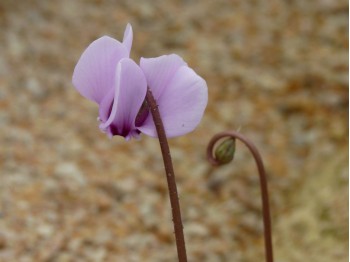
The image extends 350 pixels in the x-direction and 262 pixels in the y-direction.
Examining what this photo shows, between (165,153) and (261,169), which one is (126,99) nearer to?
(165,153)

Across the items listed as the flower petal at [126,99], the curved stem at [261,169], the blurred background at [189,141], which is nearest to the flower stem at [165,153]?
the flower petal at [126,99]

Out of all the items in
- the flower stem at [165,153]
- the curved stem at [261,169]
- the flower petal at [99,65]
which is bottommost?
the flower stem at [165,153]

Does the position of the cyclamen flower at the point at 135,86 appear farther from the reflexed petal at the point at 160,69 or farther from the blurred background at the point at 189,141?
the blurred background at the point at 189,141

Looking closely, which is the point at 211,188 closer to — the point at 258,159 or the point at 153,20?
the point at 153,20

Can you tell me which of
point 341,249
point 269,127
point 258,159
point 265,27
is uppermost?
point 265,27

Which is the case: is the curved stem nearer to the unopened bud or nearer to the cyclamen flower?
the unopened bud

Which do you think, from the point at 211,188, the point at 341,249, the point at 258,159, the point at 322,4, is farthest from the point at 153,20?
the point at 258,159

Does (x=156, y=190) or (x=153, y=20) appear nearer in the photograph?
(x=156, y=190)

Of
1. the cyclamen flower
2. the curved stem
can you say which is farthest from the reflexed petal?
the curved stem
